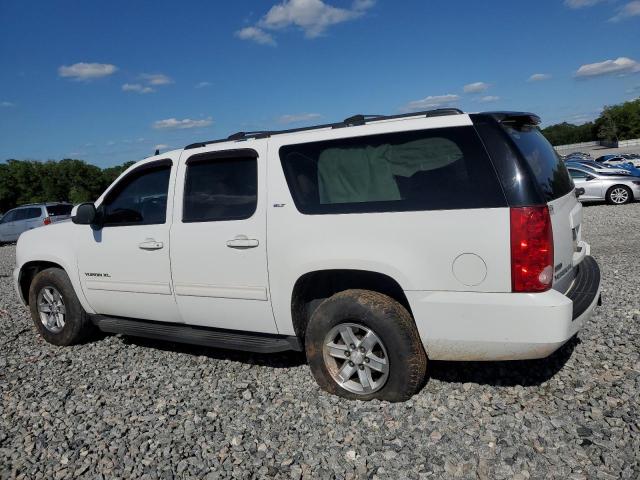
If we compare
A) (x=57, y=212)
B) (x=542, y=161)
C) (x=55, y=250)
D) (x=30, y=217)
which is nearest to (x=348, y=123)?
(x=542, y=161)

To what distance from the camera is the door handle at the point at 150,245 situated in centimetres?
432

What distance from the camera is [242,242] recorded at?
3824mm

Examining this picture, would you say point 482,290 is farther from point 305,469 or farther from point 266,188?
point 266,188

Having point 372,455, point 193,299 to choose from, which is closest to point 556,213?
point 372,455

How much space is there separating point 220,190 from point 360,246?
1.36 m

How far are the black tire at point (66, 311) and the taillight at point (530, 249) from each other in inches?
165

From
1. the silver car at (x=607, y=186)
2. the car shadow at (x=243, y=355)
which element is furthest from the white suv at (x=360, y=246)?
the silver car at (x=607, y=186)

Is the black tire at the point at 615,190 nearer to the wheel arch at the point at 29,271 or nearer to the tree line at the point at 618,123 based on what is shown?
the wheel arch at the point at 29,271

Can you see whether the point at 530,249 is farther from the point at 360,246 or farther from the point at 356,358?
the point at 356,358

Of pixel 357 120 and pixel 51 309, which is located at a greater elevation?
pixel 357 120

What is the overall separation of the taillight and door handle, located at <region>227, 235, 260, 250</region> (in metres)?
1.76

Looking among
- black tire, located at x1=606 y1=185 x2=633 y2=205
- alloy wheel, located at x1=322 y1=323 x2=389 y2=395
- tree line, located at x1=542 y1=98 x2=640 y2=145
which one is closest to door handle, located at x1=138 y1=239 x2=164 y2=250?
alloy wheel, located at x1=322 y1=323 x2=389 y2=395

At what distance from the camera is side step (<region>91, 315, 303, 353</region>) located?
3922mm

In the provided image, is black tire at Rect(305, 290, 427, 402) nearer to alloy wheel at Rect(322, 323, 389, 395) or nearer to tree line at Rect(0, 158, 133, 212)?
alloy wheel at Rect(322, 323, 389, 395)
